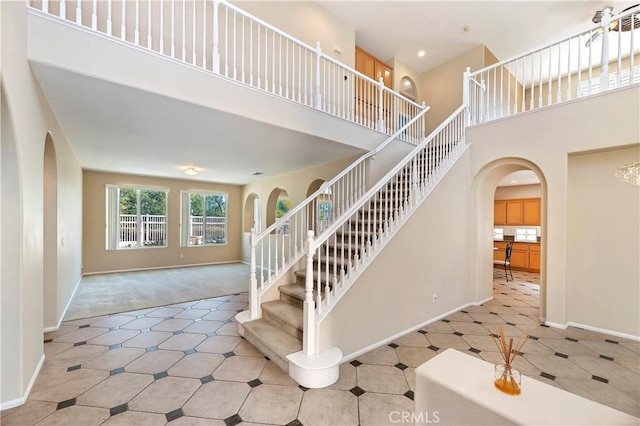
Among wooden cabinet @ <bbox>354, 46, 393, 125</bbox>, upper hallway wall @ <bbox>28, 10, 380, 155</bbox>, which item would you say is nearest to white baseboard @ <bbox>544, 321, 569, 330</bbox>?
wooden cabinet @ <bbox>354, 46, 393, 125</bbox>

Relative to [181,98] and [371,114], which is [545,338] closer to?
[371,114]

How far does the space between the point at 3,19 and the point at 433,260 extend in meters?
4.56

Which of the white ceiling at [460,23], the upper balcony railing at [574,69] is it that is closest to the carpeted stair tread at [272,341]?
the upper balcony railing at [574,69]

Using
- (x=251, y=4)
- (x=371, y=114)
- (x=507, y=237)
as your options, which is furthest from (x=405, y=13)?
(x=507, y=237)

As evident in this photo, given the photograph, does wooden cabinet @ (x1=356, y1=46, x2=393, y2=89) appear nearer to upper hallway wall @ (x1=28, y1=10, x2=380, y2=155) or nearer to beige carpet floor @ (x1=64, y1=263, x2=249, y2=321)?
upper hallway wall @ (x1=28, y1=10, x2=380, y2=155)

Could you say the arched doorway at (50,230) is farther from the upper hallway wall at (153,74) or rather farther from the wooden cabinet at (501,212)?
the wooden cabinet at (501,212)

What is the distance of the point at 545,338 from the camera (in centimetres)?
332

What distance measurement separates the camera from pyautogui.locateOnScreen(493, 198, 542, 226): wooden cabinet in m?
7.85

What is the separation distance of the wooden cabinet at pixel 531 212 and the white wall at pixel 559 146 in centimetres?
482

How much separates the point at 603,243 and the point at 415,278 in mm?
2638

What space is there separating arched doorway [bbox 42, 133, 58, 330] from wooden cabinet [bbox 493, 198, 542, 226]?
9653 mm

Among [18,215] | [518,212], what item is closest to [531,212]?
[518,212]

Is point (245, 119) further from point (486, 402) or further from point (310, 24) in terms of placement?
point (310, 24)

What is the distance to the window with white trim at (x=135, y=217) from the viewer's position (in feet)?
22.7
